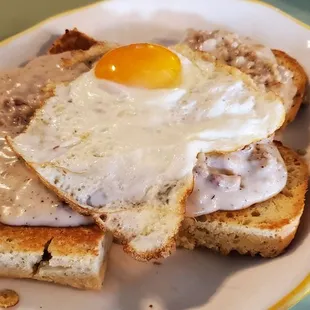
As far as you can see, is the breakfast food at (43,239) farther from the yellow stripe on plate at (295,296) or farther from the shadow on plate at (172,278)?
the yellow stripe on plate at (295,296)

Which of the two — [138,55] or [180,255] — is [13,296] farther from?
[138,55]

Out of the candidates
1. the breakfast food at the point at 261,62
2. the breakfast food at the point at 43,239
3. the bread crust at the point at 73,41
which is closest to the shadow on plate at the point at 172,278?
the breakfast food at the point at 43,239

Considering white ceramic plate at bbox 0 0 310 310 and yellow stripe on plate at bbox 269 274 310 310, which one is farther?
white ceramic plate at bbox 0 0 310 310

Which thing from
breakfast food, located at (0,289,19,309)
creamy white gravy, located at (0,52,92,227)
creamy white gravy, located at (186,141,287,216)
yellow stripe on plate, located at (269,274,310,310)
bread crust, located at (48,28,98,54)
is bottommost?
breakfast food, located at (0,289,19,309)

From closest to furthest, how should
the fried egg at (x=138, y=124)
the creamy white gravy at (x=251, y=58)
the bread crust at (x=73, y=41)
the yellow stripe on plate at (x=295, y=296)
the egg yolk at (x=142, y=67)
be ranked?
the yellow stripe on plate at (x=295, y=296), the fried egg at (x=138, y=124), the egg yolk at (x=142, y=67), the creamy white gravy at (x=251, y=58), the bread crust at (x=73, y=41)

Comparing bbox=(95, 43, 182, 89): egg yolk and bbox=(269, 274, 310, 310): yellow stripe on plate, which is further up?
bbox=(95, 43, 182, 89): egg yolk

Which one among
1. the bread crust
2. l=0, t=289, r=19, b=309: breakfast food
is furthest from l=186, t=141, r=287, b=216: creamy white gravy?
the bread crust

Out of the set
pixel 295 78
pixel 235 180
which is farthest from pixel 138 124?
pixel 295 78

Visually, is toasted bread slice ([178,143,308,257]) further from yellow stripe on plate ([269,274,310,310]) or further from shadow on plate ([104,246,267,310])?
yellow stripe on plate ([269,274,310,310])

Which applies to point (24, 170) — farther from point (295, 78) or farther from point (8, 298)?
point (295, 78)

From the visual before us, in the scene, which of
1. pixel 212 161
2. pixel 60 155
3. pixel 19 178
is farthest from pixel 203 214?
pixel 19 178
